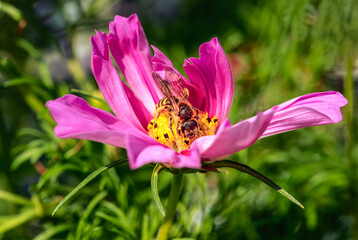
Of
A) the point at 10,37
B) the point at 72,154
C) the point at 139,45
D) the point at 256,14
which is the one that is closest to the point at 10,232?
the point at 72,154

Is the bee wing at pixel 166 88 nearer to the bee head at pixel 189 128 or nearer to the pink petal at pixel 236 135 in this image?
the bee head at pixel 189 128

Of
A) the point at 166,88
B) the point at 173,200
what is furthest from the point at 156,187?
the point at 166,88

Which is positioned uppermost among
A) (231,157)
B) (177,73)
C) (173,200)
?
(177,73)

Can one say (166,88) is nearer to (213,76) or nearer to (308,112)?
(213,76)

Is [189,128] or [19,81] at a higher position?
[19,81]

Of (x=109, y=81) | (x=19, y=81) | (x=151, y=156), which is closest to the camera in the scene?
(x=151, y=156)

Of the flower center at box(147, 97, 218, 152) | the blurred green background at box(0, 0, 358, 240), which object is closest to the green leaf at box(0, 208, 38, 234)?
the blurred green background at box(0, 0, 358, 240)

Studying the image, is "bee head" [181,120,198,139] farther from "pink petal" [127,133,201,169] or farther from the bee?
"pink petal" [127,133,201,169]

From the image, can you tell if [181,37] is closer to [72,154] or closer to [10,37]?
[10,37]
